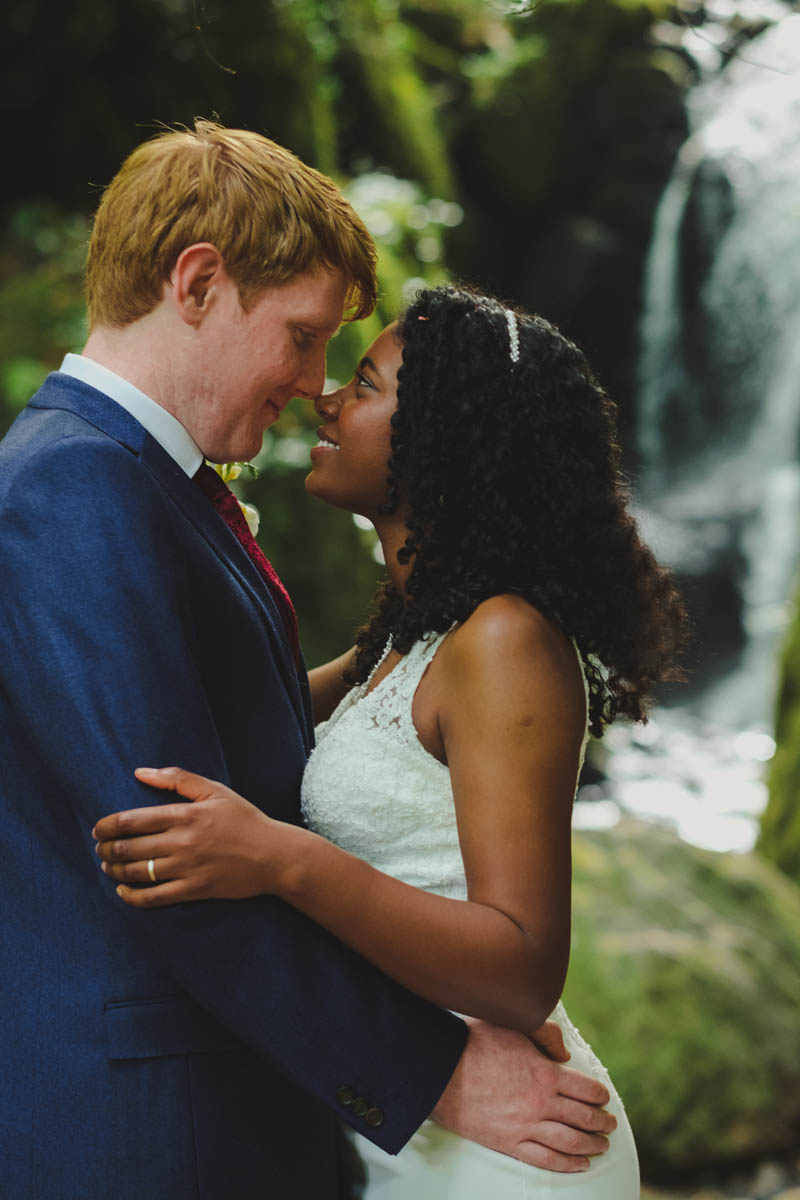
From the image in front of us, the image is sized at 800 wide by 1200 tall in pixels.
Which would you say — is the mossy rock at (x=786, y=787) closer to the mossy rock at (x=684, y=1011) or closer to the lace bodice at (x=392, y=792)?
the mossy rock at (x=684, y=1011)

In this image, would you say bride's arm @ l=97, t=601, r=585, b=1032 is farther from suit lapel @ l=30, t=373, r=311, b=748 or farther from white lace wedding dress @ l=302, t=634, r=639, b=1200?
suit lapel @ l=30, t=373, r=311, b=748

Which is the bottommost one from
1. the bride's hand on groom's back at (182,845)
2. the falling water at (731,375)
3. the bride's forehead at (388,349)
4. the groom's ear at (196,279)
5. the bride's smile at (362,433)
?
the falling water at (731,375)

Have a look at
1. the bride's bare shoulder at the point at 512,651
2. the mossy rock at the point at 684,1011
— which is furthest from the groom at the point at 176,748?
the mossy rock at the point at 684,1011

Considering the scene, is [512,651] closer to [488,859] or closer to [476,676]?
[476,676]

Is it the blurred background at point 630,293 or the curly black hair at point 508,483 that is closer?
the curly black hair at point 508,483

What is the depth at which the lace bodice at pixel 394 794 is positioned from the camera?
183cm

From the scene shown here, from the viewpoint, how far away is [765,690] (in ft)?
35.6

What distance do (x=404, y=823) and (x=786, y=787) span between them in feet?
14.0

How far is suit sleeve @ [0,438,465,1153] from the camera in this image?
53.6 inches

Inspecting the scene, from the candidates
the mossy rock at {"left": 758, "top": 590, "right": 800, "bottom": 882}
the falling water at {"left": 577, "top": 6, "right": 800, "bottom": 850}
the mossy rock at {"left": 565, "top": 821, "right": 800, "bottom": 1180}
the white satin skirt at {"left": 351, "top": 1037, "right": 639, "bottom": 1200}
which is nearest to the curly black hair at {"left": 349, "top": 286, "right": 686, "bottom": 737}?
the white satin skirt at {"left": 351, "top": 1037, "right": 639, "bottom": 1200}

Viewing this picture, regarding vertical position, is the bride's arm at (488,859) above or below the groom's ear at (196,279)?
below

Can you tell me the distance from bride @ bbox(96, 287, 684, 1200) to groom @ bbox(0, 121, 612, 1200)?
0.08m

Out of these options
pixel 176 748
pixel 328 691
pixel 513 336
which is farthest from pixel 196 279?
pixel 328 691

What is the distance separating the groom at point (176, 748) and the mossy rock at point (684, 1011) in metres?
2.42
